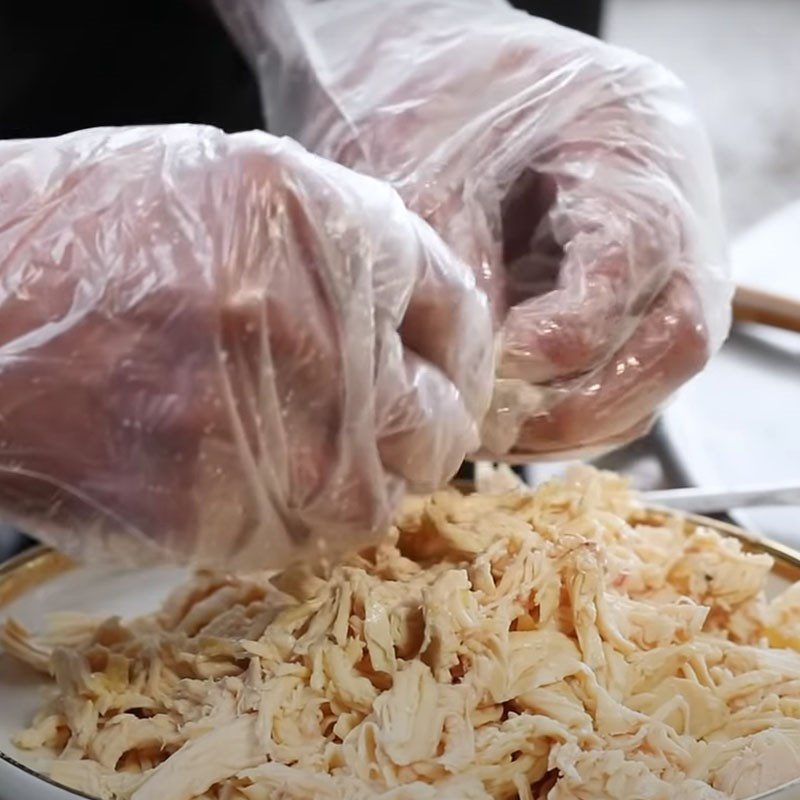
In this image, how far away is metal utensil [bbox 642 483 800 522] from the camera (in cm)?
77

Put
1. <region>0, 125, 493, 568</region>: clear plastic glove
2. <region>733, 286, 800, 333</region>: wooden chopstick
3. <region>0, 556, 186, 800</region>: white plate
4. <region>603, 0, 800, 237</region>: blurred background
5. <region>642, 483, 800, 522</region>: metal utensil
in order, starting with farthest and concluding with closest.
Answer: <region>603, 0, 800, 237</region>: blurred background
<region>733, 286, 800, 333</region>: wooden chopstick
<region>642, 483, 800, 522</region>: metal utensil
<region>0, 556, 186, 800</region>: white plate
<region>0, 125, 493, 568</region>: clear plastic glove

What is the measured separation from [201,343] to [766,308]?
2.14 feet

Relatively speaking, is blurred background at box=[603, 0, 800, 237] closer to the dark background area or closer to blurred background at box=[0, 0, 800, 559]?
blurred background at box=[0, 0, 800, 559]

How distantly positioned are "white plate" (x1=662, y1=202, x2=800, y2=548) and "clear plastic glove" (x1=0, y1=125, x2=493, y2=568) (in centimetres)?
39

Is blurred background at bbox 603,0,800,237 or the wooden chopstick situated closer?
the wooden chopstick

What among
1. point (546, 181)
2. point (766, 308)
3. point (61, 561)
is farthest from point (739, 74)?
point (61, 561)

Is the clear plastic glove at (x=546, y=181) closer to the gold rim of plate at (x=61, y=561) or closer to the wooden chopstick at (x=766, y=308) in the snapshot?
the gold rim of plate at (x=61, y=561)

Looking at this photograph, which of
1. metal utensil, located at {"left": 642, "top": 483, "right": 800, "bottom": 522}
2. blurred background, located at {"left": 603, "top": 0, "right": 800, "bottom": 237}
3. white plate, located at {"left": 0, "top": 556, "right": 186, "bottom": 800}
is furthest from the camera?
blurred background, located at {"left": 603, "top": 0, "right": 800, "bottom": 237}

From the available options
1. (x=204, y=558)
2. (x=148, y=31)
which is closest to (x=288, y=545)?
(x=204, y=558)

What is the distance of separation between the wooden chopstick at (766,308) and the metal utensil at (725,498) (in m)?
0.21

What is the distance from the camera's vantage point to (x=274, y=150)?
1.48 feet

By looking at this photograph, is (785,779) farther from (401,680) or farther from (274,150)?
(274,150)

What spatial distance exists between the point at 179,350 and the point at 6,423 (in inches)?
2.4

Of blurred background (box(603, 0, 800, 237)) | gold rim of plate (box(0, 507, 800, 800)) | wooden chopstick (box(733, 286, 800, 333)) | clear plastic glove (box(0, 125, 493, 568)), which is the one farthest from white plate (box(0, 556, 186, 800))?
blurred background (box(603, 0, 800, 237))
